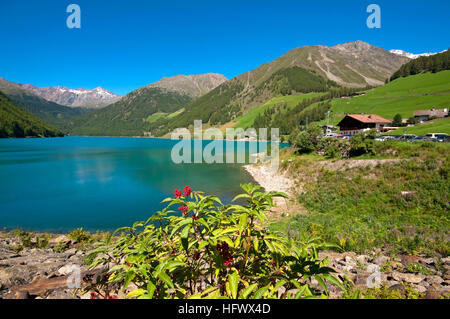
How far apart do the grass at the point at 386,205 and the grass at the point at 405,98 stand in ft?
270

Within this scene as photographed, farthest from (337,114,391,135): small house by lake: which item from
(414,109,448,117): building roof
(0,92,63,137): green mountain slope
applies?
(0,92,63,137): green mountain slope

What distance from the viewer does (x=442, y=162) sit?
1847 cm

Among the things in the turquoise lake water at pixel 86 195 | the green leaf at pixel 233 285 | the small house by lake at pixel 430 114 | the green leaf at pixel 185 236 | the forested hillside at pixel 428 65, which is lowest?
the turquoise lake water at pixel 86 195

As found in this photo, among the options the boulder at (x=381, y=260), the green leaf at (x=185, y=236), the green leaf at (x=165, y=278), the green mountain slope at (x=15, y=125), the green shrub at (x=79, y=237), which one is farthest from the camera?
the green mountain slope at (x=15, y=125)

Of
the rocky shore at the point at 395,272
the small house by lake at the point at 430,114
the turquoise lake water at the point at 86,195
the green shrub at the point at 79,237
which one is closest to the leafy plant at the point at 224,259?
the rocky shore at the point at 395,272

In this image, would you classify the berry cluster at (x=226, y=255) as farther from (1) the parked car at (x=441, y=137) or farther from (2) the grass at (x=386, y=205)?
(1) the parked car at (x=441, y=137)

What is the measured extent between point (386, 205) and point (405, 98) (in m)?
124

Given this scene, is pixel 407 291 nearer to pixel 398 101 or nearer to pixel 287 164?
pixel 287 164

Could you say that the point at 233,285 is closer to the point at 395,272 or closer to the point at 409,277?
the point at 409,277

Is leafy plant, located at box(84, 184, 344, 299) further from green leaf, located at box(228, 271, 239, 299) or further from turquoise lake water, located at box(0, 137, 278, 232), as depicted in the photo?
turquoise lake water, located at box(0, 137, 278, 232)

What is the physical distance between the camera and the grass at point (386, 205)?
10273 mm

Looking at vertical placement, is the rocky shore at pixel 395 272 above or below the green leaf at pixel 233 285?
below

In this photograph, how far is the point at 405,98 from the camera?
105125mm
